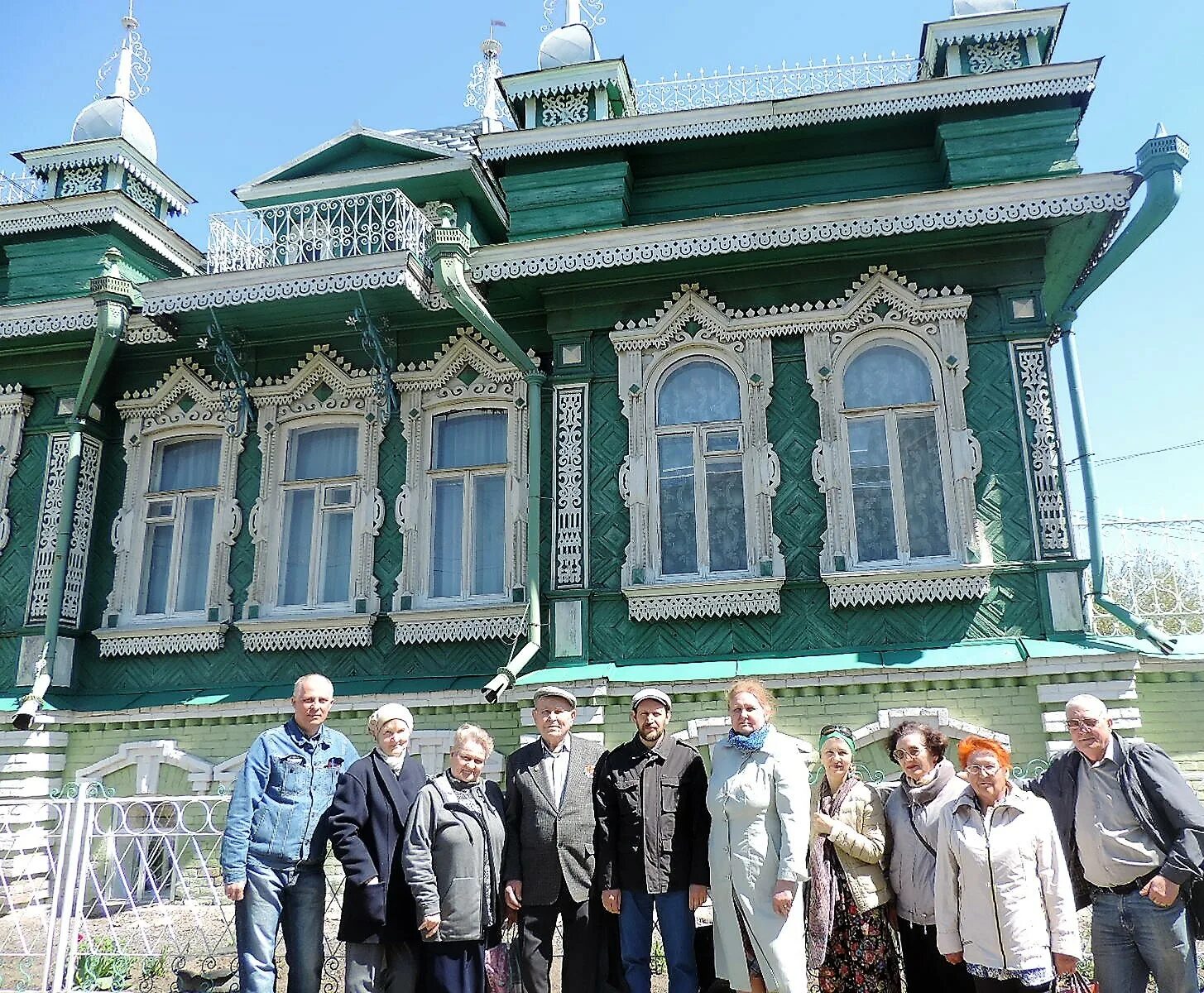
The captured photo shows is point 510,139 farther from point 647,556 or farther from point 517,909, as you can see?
point 517,909

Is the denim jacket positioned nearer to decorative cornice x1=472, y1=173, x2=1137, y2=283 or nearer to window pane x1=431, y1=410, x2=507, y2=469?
window pane x1=431, y1=410, x2=507, y2=469

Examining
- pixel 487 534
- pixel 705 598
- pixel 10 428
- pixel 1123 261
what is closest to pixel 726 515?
pixel 705 598

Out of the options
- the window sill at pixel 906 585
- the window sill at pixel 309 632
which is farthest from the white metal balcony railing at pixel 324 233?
the window sill at pixel 906 585

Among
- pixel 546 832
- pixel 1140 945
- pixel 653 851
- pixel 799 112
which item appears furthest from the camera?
pixel 799 112

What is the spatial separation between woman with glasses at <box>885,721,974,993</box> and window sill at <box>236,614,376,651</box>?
5531mm

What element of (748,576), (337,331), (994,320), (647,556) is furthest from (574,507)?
(994,320)

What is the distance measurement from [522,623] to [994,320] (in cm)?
465

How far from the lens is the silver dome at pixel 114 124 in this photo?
1069 cm

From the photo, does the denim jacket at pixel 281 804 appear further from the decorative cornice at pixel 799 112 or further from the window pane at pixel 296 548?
the decorative cornice at pixel 799 112

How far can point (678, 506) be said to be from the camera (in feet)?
26.7

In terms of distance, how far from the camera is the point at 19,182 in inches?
408

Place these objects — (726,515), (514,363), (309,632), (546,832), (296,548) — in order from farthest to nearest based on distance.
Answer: (296,548) → (514,363) → (309,632) → (726,515) → (546,832)

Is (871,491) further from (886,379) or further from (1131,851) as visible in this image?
(1131,851)

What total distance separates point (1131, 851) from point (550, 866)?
7.75 ft
